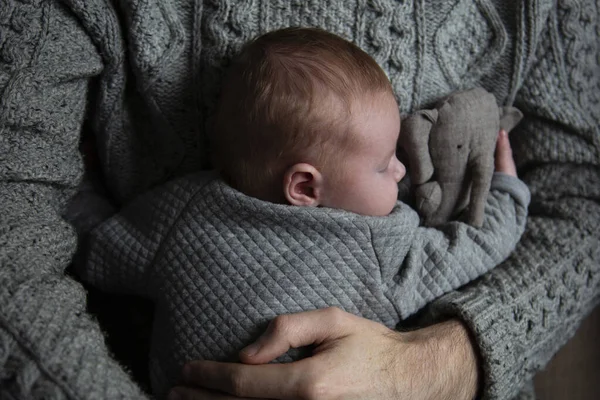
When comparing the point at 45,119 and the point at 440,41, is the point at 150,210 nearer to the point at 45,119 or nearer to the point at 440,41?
the point at 45,119

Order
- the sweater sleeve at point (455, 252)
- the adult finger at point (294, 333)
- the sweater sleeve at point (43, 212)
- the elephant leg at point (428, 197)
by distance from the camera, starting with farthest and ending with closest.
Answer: the elephant leg at point (428, 197) < the sweater sleeve at point (455, 252) < the adult finger at point (294, 333) < the sweater sleeve at point (43, 212)

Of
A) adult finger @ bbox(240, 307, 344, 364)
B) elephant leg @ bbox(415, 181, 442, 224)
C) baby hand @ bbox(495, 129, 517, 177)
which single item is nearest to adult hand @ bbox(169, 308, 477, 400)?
adult finger @ bbox(240, 307, 344, 364)

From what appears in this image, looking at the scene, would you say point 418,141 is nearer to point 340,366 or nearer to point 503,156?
point 503,156

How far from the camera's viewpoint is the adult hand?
0.91 metres

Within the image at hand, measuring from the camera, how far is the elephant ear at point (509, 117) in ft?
4.10

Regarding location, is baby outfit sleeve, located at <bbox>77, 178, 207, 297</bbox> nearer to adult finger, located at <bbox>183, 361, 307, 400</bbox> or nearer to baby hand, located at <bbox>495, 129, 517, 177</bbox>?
adult finger, located at <bbox>183, 361, 307, 400</bbox>

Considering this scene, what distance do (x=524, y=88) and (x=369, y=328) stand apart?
0.63m

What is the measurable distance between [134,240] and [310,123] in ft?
1.32

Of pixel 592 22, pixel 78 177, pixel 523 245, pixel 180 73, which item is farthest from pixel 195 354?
pixel 592 22

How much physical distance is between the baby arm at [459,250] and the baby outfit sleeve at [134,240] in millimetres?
411

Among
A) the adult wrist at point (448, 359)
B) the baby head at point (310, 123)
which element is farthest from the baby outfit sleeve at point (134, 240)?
the adult wrist at point (448, 359)

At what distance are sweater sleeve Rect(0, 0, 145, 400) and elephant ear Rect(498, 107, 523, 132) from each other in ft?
2.64

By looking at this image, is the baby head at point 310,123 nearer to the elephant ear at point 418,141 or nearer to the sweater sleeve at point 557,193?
the elephant ear at point 418,141

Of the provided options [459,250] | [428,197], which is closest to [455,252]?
[459,250]
